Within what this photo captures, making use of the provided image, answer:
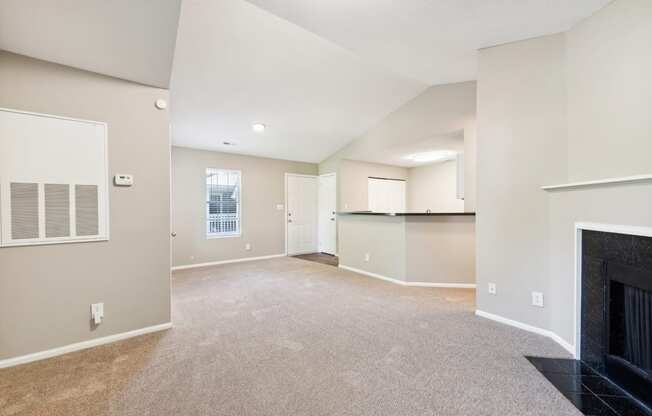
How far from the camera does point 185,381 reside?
6.06 feet

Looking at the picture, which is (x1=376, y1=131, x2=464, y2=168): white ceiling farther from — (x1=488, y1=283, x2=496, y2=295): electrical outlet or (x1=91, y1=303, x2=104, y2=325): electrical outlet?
(x1=91, y1=303, x2=104, y2=325): electrical outlet

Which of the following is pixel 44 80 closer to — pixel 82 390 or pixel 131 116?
pixel 131 116

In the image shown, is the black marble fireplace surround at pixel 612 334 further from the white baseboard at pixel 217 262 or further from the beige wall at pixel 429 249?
the white baseboard at pixel 217 262

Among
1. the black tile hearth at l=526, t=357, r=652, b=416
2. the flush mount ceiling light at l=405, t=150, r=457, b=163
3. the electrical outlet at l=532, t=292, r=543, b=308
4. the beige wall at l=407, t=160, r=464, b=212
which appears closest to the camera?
the black tile hearth at l=526, t=357, r=652, b=416

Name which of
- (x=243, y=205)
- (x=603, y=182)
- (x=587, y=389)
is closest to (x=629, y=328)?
(x=587, y=389)

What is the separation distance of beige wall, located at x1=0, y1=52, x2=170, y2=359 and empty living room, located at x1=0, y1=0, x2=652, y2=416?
0.05 feet

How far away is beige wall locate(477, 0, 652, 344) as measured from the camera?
1.82 metres

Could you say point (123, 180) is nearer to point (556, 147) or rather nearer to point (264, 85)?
point (264, 85)

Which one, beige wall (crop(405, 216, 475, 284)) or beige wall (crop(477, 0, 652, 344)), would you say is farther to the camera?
beige wall (crop(405, 216, 475, 284))

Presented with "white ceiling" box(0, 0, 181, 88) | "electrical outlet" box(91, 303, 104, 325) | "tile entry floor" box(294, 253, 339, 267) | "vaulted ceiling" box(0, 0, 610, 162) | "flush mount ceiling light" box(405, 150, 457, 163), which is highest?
"vaulted ceiling" box(0, 0, 610, 162)

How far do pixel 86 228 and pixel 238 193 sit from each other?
3.64 m

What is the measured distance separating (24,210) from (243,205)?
386 centimetres

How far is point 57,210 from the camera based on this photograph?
86.5 inches

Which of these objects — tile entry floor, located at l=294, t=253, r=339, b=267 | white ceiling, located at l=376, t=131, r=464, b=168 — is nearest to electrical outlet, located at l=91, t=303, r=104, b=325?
tile entry floor, located at l=294, t=253, r=339, b=267
